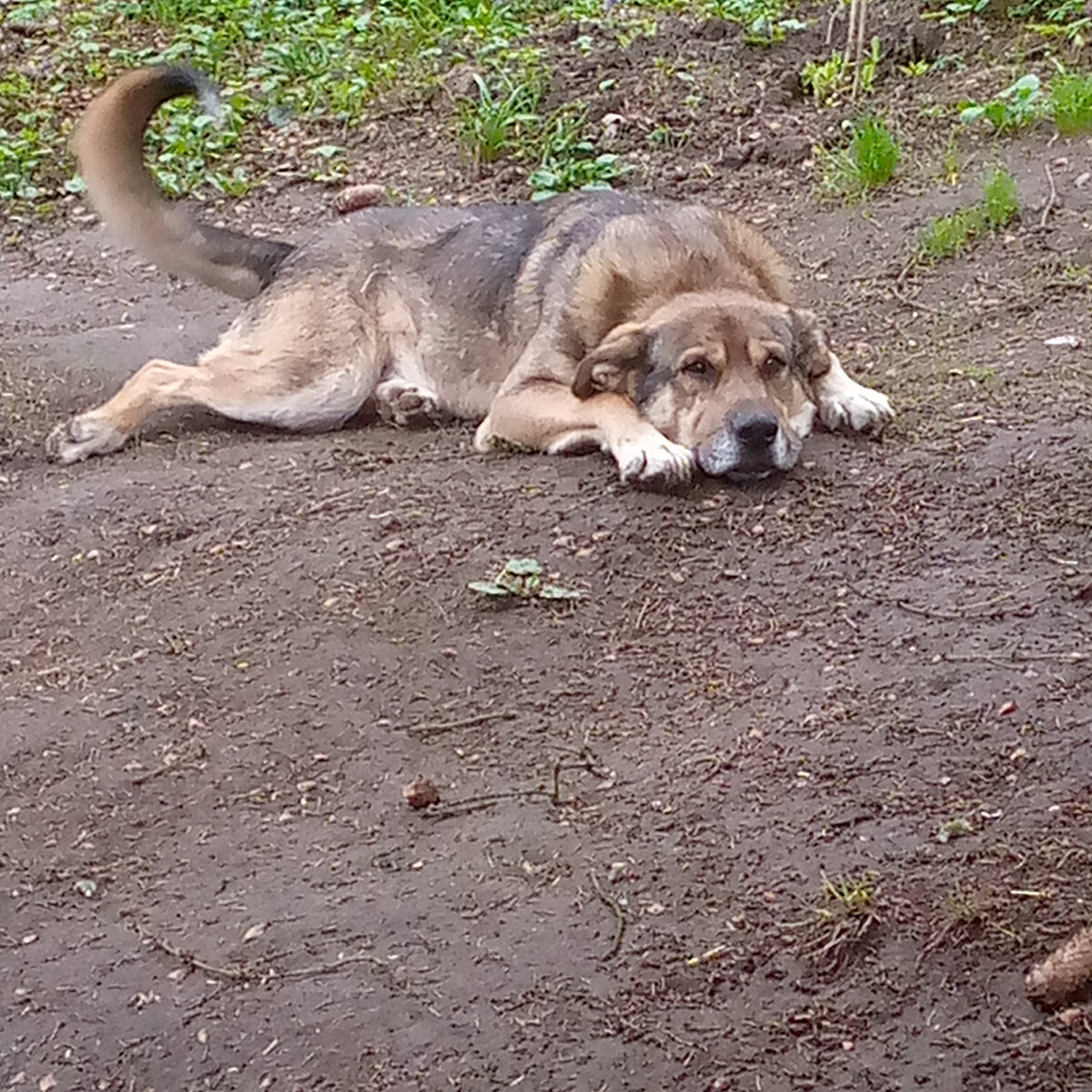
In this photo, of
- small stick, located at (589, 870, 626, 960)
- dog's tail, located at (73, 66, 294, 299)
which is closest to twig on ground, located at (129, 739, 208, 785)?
small stick, located at (589, 870, 626, 960)

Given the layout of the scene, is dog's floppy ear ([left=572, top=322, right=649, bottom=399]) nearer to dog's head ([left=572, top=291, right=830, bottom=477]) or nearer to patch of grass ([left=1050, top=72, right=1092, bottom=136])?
dog's head ([left=572, top=291, right=830, bottom=477])

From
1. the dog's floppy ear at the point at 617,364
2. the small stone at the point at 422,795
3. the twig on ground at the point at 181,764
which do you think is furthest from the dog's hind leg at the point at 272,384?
the small stone at the point at 422,795

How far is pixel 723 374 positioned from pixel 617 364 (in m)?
0.37

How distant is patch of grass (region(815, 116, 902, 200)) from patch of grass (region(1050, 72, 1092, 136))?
73 centimetres

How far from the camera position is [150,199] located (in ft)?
18.6

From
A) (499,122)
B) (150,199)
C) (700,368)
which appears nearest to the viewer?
(700,368)

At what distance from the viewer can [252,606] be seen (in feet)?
13.0

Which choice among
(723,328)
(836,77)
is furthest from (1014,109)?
(723,328)

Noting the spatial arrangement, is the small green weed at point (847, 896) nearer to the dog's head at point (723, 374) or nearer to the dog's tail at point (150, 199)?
the dog's head at point (723, 374)

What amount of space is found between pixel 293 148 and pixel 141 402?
3.72 meters

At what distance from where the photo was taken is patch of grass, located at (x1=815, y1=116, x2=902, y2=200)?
6.70m

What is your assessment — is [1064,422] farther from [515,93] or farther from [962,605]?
[515,93]

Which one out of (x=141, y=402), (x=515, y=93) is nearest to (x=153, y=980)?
(x=141, y=402)

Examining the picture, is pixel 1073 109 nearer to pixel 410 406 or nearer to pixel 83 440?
pixel 410 406
